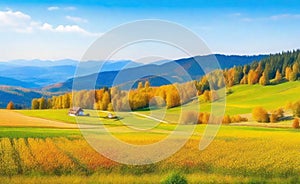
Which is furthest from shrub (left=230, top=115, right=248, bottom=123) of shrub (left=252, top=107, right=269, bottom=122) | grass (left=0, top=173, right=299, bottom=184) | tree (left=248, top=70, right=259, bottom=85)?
tree (left=248, top=70, right=259, bottom=85)

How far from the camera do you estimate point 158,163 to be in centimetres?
1723

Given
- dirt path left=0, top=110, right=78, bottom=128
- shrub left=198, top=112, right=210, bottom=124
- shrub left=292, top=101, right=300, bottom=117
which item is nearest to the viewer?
dirt path left=0, top=110, right=78, bottom=128

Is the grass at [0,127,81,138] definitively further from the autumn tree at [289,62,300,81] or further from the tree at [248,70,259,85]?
the autumn tree at [289,62,300,81]

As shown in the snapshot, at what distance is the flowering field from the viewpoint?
53.2 feet

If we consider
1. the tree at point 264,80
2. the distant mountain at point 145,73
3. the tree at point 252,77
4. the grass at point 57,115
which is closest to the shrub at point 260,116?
the distant mountain at point 145,73

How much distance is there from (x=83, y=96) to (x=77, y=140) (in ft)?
14.3

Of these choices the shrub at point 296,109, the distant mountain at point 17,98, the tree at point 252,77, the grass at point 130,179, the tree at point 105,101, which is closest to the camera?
the grass at point 130,179

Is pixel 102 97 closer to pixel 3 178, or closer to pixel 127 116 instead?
pixel 127 116

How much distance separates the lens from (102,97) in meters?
22.6

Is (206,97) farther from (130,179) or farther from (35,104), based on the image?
(35,104)

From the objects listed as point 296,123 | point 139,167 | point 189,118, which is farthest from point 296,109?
point 139,167

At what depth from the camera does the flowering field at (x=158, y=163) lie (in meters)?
16.2

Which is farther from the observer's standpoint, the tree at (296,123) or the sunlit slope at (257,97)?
the sunlit slope at (257,97)

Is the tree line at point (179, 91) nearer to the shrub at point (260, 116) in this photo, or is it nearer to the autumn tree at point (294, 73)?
the autumn tree at point (294, 73)
